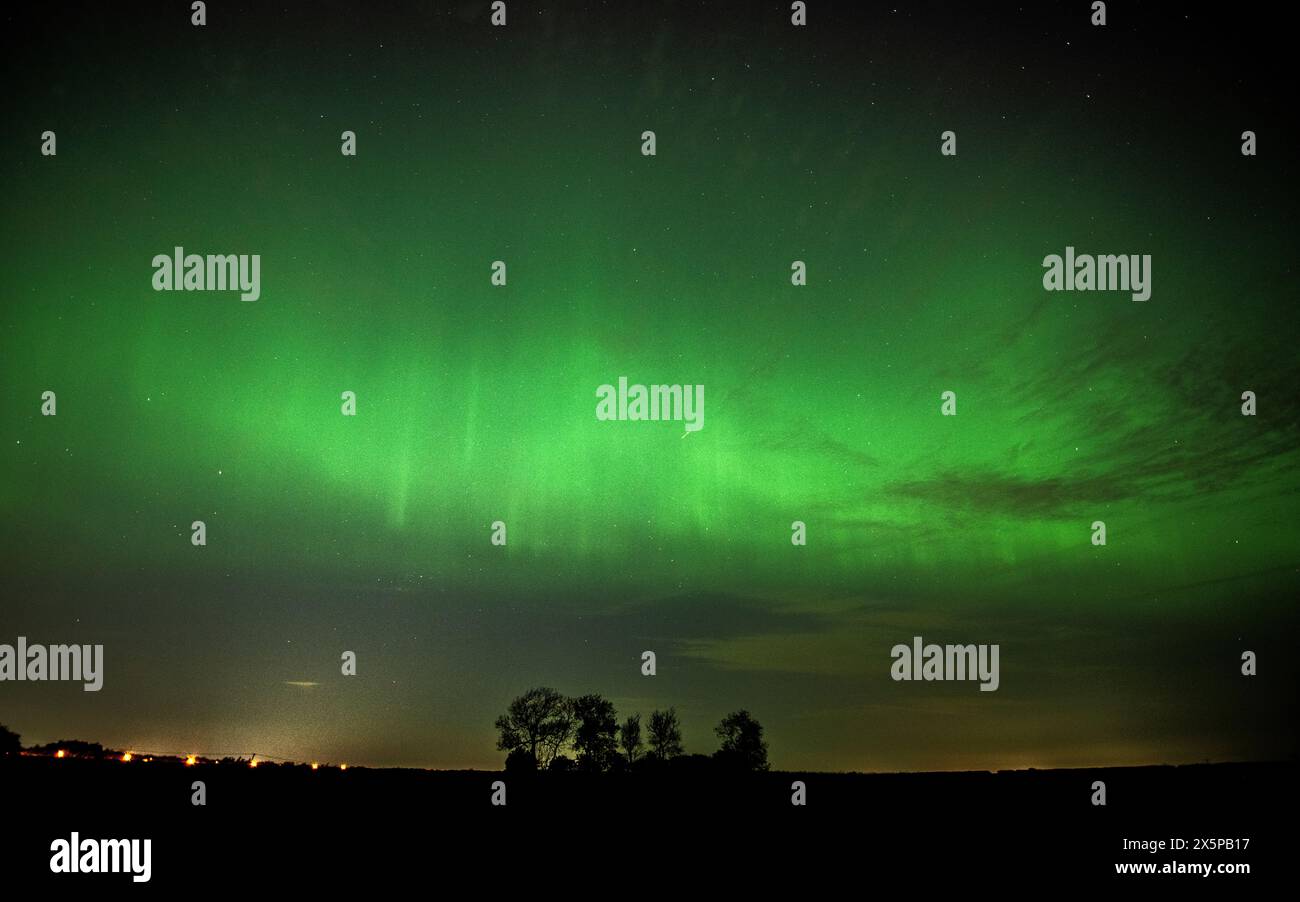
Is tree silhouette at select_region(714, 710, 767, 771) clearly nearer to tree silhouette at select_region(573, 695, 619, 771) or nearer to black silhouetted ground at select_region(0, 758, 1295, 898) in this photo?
tree silhouette at select_region(573, 695, 619, 771)

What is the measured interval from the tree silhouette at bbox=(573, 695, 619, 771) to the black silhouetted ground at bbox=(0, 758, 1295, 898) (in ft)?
162

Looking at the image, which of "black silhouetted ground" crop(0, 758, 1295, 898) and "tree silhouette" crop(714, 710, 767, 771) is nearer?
"black silhouetted ground" crop(0, 758, 1295, 898)

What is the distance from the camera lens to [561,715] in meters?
108

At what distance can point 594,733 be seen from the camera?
4331 inches

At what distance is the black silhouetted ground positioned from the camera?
3731cm

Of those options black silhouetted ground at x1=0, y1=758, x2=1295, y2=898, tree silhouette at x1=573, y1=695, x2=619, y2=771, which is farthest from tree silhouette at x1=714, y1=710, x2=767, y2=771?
black silhouetted ground at x1=0, y1=758, x2=1295, y2=898
